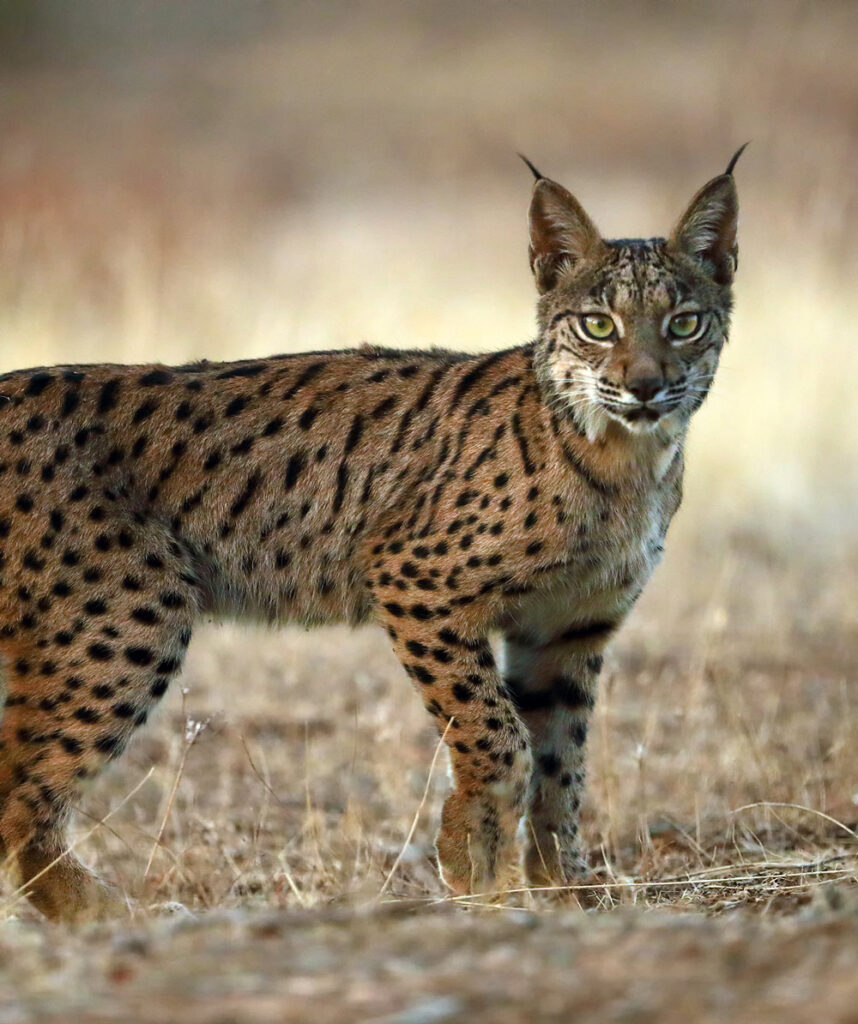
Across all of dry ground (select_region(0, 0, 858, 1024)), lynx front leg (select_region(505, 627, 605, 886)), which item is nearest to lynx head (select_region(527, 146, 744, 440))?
lynx front leg (select_region(505, 627, 605, 886))

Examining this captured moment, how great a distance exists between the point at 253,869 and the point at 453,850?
2.22 ft

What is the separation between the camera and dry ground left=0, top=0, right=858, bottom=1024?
3.40 meters

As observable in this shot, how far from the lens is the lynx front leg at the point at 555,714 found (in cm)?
591

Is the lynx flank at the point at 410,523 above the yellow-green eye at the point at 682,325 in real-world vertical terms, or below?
below

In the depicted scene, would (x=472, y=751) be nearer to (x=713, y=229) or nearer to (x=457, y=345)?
(x=713, y=229)

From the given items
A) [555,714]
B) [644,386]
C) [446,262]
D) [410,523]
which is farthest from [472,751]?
[446,262]

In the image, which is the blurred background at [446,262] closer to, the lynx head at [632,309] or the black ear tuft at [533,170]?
the lynx head at [632,309]

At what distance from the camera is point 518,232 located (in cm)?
2031

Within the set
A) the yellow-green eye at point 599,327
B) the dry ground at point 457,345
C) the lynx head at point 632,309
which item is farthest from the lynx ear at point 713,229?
the dry ground at point 457,345

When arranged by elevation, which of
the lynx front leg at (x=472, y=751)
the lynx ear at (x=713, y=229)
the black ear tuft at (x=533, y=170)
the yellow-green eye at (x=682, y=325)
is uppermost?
the black ear tuft at (x=533, y=170)

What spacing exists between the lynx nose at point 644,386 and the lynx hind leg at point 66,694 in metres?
1.64

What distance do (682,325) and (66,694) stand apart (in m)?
2.25

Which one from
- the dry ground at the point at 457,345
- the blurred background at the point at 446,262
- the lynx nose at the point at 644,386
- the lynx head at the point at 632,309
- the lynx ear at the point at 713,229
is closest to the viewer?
the dry ground at the point at 457,345

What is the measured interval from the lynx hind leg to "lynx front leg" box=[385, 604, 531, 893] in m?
0.87
